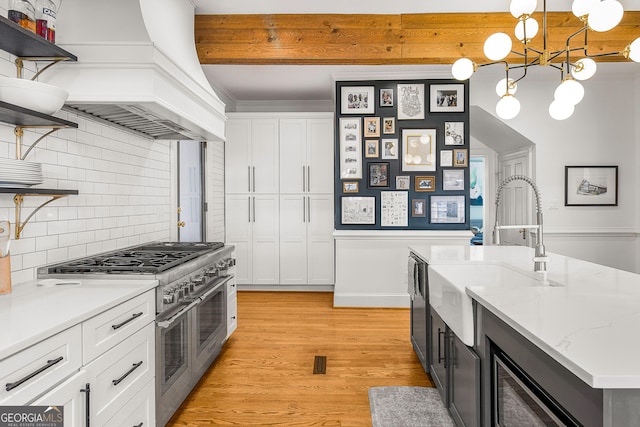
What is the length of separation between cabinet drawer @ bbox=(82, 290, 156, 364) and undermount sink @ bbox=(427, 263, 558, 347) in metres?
1.48

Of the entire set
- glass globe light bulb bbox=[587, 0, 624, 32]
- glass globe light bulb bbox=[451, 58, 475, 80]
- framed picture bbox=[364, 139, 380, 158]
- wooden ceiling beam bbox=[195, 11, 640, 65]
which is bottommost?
framed picture bbox=[364, 139, 380, 158]

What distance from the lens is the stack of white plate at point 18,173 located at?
1.67 meters

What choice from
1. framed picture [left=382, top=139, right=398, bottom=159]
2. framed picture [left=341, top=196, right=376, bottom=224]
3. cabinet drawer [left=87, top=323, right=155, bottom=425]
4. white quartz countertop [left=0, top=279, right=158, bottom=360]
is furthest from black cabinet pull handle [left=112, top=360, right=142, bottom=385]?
framed picture [left=382, top=139, right=398, bottom=159]

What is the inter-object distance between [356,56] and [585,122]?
354cm

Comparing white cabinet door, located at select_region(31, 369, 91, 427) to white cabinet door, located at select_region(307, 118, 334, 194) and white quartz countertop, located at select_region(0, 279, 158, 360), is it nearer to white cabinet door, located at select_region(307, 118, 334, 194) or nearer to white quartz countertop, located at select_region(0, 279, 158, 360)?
→ white quartz countertop, located at select_region(0, 279, 158, 360)

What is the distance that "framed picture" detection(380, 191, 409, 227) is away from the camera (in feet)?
16.2

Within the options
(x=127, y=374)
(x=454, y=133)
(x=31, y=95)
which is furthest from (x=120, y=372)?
(x=454, y=133)

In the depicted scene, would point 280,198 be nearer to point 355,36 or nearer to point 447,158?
point 447,158

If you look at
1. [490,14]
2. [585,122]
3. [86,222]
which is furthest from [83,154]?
[585,122]

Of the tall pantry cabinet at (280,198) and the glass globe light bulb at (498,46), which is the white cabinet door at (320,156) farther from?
the glass globe light bulb at (498,46)

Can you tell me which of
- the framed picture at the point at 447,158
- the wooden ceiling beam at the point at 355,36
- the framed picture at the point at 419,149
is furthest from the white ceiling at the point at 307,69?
the framed picture at the point at 447,158

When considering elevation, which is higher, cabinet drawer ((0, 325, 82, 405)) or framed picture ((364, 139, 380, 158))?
framed picture ((364, 139, 380, 158))

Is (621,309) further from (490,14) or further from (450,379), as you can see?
(490,14)

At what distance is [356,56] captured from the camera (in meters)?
3.64
